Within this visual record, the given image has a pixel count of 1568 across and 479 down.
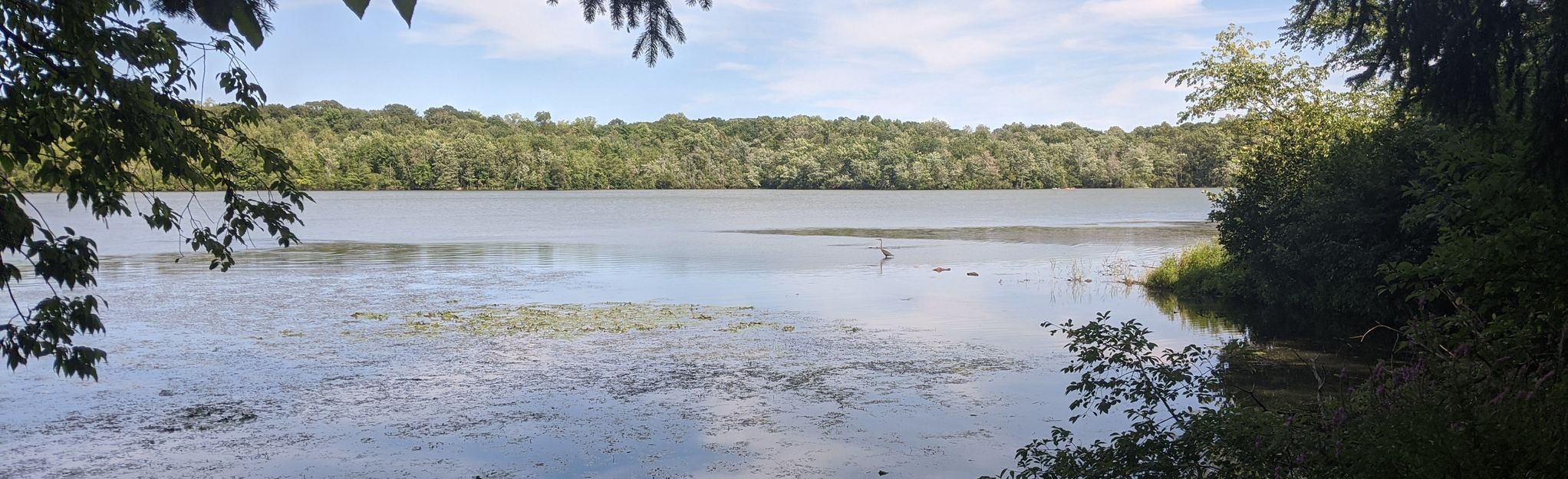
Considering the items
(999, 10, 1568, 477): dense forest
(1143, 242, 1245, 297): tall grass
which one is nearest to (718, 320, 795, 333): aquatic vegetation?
(999, 10, 1568, 477): dense forest

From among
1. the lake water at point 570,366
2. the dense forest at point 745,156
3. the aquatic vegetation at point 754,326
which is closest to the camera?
the lake water at point 570,366

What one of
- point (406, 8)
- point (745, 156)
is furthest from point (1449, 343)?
point (745, 156)

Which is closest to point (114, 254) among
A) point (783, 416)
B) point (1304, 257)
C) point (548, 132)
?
point (783, 416)

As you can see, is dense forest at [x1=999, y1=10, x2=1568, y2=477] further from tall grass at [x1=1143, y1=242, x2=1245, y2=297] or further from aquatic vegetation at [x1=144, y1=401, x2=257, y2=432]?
tall grass at [x1=1143, y1=242, x2=1245, y2=297]

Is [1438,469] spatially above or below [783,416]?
above

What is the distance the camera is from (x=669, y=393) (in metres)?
11.8

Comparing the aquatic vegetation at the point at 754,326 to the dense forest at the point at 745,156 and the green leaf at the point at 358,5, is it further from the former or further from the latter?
the dense forest at the point at 745,156

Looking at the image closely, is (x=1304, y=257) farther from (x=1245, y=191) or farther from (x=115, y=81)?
(x=115, y=81)

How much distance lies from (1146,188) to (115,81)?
460ft

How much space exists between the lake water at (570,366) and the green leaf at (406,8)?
740 centimetres

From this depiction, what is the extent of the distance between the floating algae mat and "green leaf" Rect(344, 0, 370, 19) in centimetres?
1445

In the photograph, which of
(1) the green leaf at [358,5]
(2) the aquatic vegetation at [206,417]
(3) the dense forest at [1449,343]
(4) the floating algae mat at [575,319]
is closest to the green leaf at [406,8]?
(1) the green leaf at [358,5]

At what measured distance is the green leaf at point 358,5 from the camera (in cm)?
169

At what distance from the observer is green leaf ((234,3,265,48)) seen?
211 centimetres
